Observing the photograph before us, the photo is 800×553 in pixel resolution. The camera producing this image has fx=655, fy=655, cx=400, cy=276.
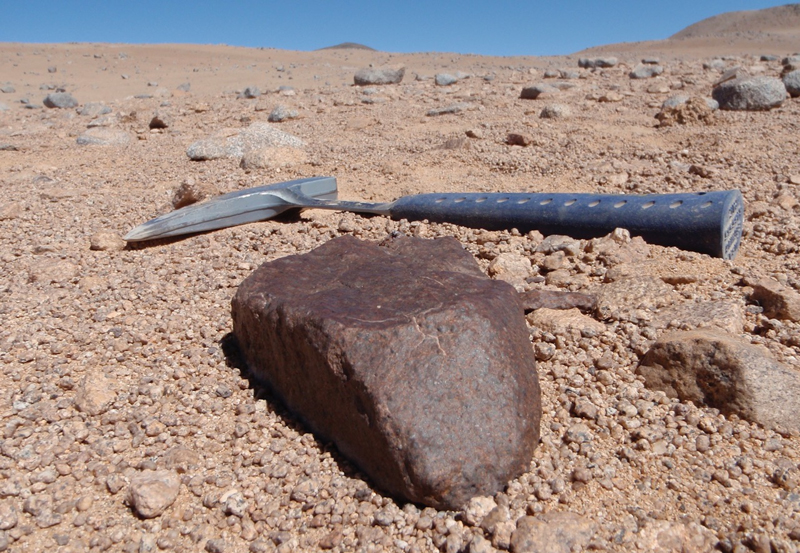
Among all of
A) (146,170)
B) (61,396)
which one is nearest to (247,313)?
(61,396)

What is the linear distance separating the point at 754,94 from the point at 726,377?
400 cm

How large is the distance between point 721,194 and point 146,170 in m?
3.46

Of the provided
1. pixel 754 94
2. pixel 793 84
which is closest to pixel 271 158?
pixel 754 94

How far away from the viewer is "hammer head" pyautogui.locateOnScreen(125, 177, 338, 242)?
2.80 meters

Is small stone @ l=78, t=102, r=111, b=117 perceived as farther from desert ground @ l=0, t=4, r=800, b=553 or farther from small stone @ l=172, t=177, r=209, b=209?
small stone @ l=172, t=177, r=209, b=209

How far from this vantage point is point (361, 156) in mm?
4219

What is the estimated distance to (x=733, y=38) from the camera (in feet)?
74.8

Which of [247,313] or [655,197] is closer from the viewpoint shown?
[247,313]

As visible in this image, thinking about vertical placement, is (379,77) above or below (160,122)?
above

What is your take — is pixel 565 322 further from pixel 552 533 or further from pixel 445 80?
pixel 445 80

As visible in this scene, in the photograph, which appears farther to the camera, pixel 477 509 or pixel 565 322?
pixel 565 322

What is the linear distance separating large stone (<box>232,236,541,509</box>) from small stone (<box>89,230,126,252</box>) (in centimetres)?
132

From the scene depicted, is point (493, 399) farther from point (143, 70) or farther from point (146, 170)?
point (143, 70)

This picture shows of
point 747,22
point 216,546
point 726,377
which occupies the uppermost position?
point 747,22
